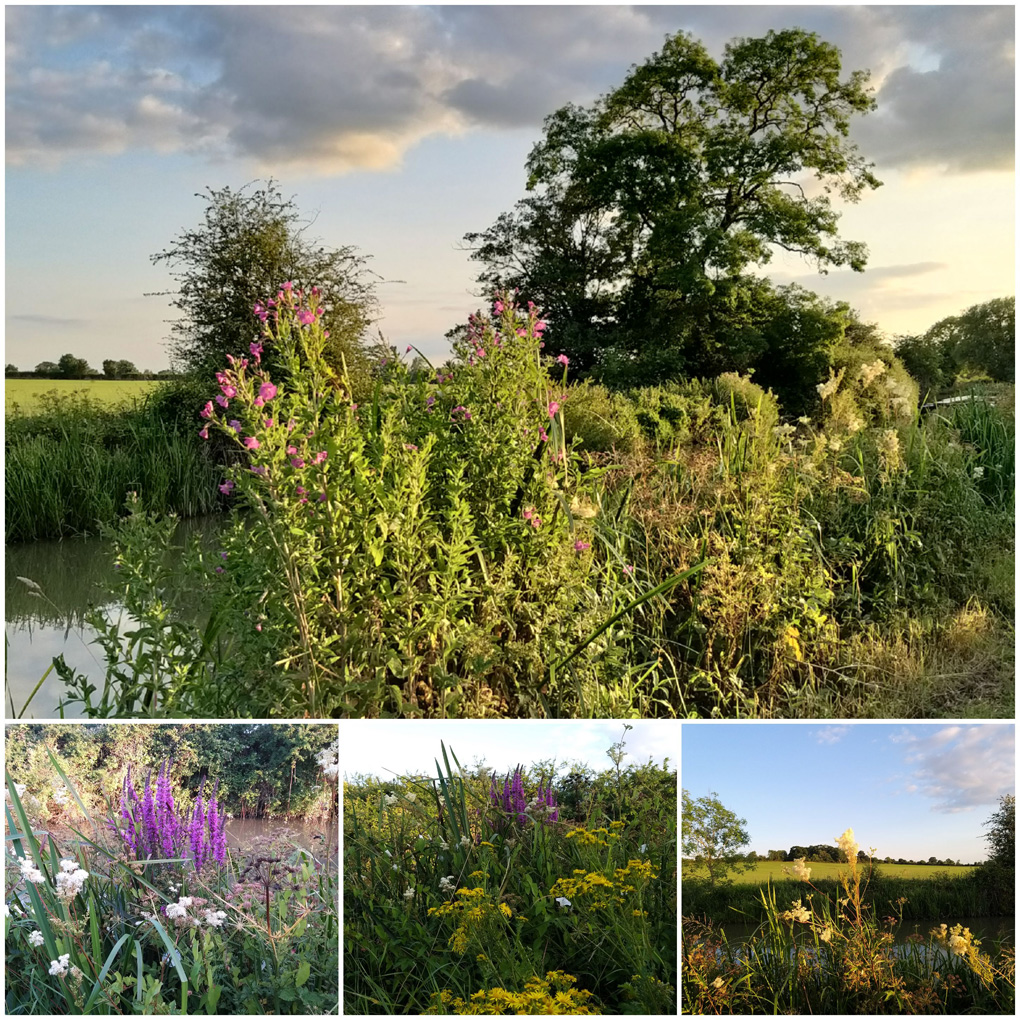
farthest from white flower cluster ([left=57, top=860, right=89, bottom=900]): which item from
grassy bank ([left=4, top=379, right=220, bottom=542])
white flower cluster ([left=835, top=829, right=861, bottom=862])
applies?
→ grassy bank ([left=4, top=379, right=220, bottom=542])

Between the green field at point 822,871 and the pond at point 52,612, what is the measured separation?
6.46 feet

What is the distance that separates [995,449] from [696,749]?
14.4 ft

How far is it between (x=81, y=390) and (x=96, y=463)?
268 cm

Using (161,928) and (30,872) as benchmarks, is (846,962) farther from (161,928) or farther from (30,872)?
(30,872)

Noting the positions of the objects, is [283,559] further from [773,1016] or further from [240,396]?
[773,1016]

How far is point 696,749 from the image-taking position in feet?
6.93

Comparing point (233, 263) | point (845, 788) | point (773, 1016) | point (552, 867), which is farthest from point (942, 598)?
point (233, 263)

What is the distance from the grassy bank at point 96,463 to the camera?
27.1 ft

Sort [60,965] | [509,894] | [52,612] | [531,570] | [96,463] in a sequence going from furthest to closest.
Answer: [96,463], [52,612], [531,570], [509,894], [60,965]

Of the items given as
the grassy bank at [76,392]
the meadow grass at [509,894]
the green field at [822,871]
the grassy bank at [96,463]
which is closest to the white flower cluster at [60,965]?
the meadow grass at [509,894]

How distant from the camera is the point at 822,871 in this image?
2094 millimetres

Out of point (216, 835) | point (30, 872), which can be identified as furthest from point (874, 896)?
point (30, 872)

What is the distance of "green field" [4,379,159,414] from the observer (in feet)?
34.9

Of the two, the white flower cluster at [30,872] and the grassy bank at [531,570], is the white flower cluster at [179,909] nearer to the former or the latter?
the white flower cluster at [30,872]
